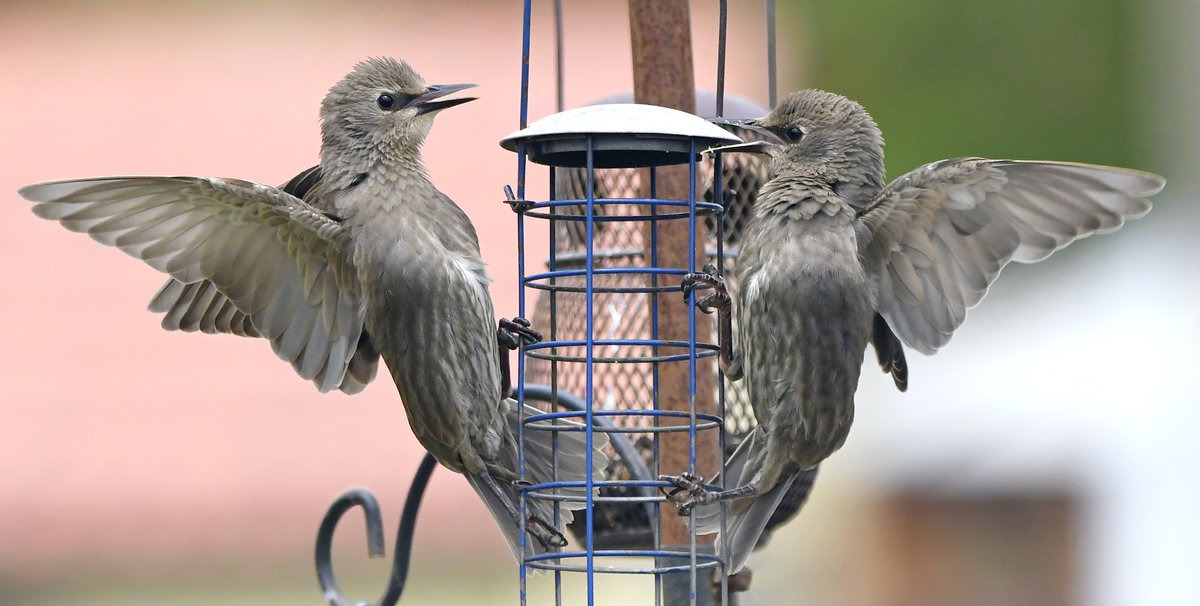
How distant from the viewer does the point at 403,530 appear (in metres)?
5.39

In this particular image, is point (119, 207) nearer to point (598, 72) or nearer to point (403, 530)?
point (403, 530)

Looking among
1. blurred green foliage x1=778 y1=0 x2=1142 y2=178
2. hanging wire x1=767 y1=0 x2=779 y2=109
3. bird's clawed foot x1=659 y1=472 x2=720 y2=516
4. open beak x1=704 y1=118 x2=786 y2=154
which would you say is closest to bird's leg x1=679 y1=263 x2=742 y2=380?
open beak x1=704 y1=118 x2=786 y2=154

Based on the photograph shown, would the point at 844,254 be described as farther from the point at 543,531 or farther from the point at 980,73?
the point at 980,73

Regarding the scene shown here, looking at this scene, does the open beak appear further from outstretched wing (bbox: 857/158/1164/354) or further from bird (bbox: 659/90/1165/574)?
outstretched wing (bbox: 857/158/1164/354)

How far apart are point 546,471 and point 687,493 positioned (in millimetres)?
818

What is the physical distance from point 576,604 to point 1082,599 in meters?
3.76

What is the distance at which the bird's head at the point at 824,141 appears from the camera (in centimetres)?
512

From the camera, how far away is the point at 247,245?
486cm

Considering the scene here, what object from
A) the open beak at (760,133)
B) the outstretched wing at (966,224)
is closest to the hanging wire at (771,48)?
the open beak at (760,133)

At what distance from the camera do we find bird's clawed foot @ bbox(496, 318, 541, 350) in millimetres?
4961

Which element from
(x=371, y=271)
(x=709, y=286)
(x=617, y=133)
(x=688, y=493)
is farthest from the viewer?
(x=371, y=271)

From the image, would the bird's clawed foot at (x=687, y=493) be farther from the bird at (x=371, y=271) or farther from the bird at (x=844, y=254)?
the bird at (x=371, y=271)

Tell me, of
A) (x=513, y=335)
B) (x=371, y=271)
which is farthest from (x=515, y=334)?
(x=371, y=271)

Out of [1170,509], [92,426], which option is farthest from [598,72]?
[1170,509]
